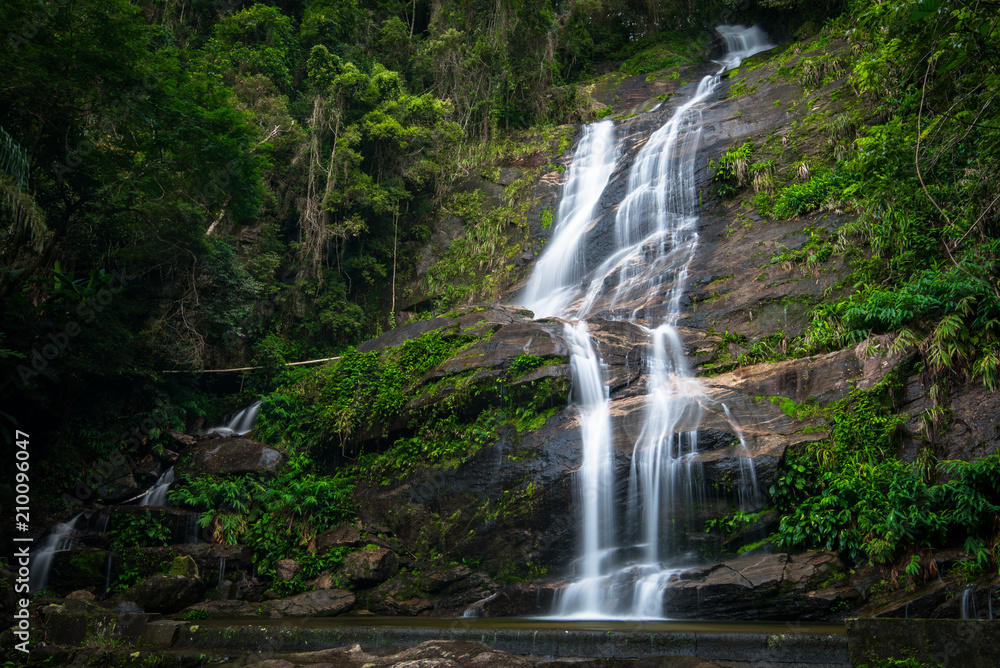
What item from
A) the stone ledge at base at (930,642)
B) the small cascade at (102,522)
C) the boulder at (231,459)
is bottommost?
the stone ledge at base at (930,642)

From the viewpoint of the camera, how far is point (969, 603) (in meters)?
5.29

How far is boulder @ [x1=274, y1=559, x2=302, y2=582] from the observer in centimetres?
886

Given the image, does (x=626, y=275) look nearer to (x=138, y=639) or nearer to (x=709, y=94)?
(x=709, y=94)

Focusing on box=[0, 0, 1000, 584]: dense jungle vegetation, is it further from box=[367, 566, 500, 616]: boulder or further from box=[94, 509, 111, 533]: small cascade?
box=[367, 566, 500, 616]: boulder

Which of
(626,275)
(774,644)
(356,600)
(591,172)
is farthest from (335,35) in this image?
(774,644)

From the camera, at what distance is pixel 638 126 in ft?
55.3

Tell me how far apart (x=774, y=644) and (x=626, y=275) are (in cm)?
899

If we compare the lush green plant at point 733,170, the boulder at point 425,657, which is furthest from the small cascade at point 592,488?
the lush green plant at point 733,170

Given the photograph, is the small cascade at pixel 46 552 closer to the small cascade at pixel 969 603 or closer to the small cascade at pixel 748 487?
the small cascade at pixel 748 487

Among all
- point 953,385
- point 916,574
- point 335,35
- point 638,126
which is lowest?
point 916,574

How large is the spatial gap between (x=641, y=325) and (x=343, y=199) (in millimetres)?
9386

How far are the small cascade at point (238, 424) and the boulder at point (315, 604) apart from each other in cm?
559

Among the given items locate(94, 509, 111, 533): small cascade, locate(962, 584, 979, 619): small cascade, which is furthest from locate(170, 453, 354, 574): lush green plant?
locate(962, 584, 979, 619): small cascade

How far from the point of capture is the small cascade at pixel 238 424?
12883mm
